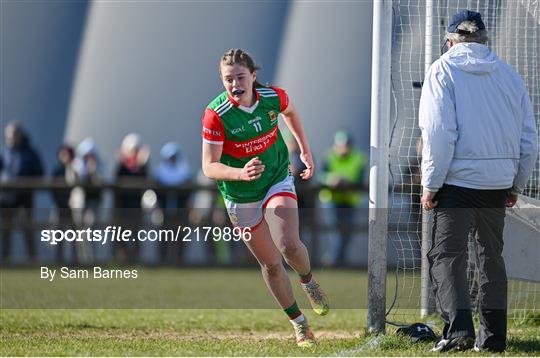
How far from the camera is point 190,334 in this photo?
25.1 ft

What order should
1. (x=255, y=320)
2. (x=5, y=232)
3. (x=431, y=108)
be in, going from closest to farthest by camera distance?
(x=431, y=108), (x=255, y=320), (x=5, y=232)

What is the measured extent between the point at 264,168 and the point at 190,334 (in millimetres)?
1680

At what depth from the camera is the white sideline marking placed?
20.9 ft

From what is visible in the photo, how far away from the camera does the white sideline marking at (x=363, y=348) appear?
637 cm

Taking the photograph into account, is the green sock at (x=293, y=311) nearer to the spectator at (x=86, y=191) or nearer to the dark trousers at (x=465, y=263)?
the dark trousers at (x=465, y=263)

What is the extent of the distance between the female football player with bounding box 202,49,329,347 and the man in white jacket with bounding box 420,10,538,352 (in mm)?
907

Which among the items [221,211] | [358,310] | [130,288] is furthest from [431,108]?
[221,211]

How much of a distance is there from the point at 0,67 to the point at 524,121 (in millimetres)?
11878

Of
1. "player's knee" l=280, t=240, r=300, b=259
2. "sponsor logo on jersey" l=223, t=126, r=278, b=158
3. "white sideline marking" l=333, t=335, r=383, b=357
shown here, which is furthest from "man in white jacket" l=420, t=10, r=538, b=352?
"sponsor logo on jersey" l=223, t=126, r=278, b=158

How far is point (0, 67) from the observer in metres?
16.8

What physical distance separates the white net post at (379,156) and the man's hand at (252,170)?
109 centimetres

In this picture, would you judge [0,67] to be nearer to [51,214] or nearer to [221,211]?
[51,214]

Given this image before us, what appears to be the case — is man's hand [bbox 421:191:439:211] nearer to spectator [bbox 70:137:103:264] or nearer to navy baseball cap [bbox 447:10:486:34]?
navy baseball cap [bbox 447:10:486:34]

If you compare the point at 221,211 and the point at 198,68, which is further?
the point at 198,68
